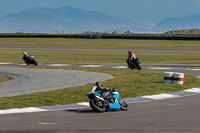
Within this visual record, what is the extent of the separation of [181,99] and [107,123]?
6.79 metres

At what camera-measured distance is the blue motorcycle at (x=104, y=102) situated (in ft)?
46.0

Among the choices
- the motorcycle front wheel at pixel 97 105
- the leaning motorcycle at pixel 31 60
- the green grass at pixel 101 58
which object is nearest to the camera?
the motorcycle front wheel at pixel 97 105

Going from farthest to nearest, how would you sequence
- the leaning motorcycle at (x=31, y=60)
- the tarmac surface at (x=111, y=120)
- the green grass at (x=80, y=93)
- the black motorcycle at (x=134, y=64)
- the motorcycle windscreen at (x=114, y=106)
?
the leaning motorcycle at (x=31, y=60)
the black motorcycle at (x=134, y=64)
the green grass at (x=80, y=93)
the motorcycle windscreen at (x=114, y=106)
the tarmac surface at (x=111, y=120)

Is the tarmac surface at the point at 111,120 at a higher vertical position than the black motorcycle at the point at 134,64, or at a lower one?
higher

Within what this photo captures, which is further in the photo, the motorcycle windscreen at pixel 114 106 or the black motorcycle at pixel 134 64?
the black motorcycle at pixel 134 64

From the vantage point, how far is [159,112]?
1445 cm

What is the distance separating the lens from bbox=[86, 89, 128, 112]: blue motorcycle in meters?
14.0

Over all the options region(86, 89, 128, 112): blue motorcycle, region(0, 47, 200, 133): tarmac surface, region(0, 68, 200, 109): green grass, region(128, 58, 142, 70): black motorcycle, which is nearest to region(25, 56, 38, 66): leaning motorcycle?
region(128, 58, 142, 70): black motorcycle

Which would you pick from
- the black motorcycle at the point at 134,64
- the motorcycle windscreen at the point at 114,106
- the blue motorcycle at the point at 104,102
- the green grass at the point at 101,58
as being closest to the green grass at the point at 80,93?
the blue motorcycle at the point at 104,102

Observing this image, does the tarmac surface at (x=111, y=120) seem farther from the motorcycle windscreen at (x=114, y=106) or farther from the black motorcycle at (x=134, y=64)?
the black motorcycle at (x=134, y=64)

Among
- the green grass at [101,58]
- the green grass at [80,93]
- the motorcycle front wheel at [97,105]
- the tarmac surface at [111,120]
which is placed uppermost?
the motorcycle front wheel at [97,105]

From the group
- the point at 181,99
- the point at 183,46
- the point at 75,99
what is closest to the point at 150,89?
the point at 181,99

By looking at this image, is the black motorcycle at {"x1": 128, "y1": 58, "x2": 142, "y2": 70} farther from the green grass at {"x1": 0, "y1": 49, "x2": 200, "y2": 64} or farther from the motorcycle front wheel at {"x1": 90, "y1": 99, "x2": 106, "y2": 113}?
the motorcycle front wheel at {"x1": 90, "y1": 99, "x2": 106, "y2": 113}

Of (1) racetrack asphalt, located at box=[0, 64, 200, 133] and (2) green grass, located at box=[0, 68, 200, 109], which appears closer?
(1) racetrack asphalt, located at box=[0, 64, 200, 133]
